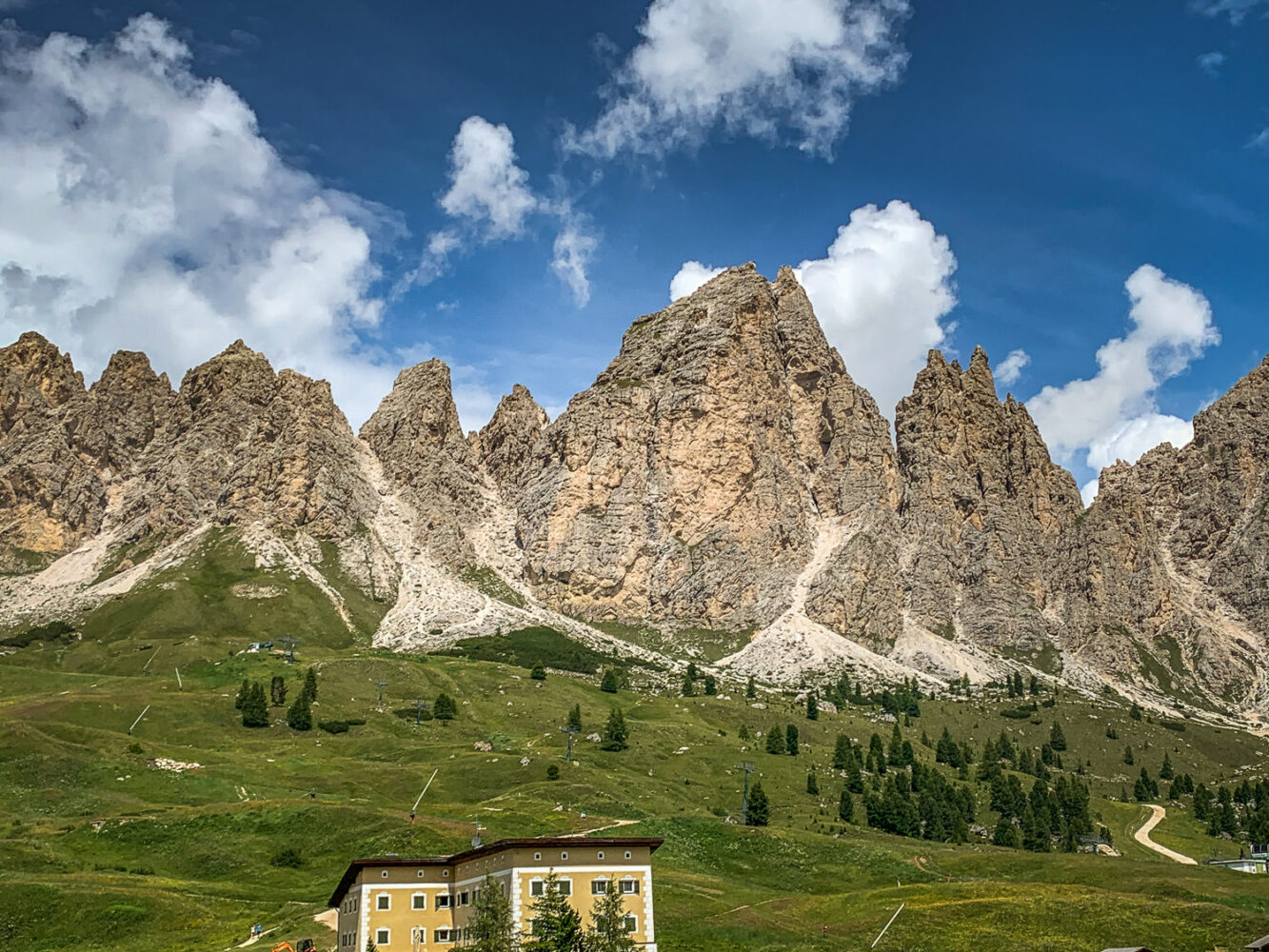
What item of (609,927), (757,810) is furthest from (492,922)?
(757,810)

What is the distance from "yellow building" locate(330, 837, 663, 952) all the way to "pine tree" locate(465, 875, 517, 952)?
76.1 inches

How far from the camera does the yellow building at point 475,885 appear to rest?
76062mm

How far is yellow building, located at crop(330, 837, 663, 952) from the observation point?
76.1m

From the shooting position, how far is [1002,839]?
178 meters

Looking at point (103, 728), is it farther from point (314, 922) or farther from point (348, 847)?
point (314, 922)

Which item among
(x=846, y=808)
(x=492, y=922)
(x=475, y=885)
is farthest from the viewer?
(x=846, y=808)

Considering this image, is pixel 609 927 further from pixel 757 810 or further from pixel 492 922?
pixel 757 810

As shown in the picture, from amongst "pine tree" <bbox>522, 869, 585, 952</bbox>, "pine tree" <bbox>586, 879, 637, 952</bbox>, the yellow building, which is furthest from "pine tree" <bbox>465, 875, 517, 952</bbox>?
"pine tree" <bbox>586, 879, 637, 952</bbox>

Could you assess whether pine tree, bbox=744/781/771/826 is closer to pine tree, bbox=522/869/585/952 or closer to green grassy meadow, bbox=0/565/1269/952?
green grassy meadow, bbox=0/565/1269/952

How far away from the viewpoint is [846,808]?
185 meters

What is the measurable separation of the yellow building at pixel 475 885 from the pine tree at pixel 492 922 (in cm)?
193

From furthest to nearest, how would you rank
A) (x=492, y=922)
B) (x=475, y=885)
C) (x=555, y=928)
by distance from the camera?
(x=475, y=885), (x=492, y=922), (x=555, y=928)

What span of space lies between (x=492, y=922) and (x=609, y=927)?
23.5ft

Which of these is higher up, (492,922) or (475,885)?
(475,885)
